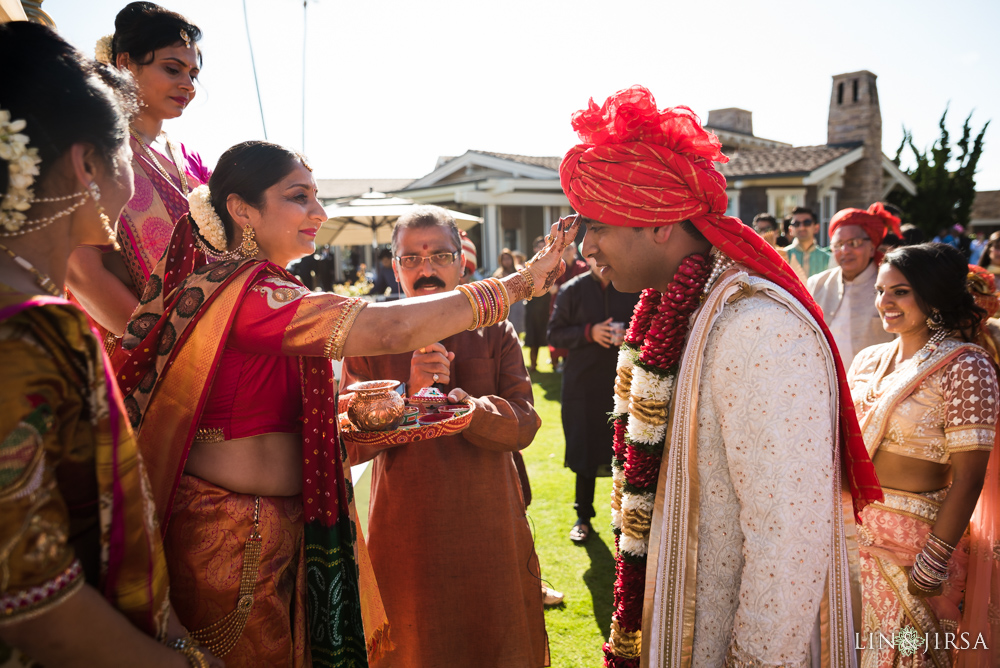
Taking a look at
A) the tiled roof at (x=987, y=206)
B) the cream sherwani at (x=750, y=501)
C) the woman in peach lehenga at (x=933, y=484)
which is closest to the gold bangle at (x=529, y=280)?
the cream sherwani at (x=750, y=501)

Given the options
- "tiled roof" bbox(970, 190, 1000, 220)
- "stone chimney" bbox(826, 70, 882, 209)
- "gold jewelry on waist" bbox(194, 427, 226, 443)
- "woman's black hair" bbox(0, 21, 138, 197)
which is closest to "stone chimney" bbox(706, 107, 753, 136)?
"stone chimney" bbox(826, 70, 882, 209)

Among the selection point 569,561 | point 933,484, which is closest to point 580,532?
point 569,561

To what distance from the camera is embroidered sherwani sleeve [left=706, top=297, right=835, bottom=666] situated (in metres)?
1.64

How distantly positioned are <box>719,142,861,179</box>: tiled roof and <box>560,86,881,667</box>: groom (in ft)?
57.1

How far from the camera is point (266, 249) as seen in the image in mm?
2023

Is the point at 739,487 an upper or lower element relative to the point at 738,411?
lower

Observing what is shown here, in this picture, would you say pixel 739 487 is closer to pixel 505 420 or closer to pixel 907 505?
pixel 505 420

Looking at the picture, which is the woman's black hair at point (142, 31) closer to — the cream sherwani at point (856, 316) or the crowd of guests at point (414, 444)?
the crowd of guests at point (414, 444)

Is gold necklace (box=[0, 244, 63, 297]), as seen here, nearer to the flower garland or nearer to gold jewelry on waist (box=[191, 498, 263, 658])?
gold jewelry on waist (box=[191, 498, 263, 658])

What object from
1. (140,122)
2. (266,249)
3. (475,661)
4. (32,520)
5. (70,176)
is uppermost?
(140,122)

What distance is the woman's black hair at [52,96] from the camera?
126 cm

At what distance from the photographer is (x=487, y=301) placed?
1961 mm

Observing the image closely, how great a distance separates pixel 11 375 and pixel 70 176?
51 centimetres

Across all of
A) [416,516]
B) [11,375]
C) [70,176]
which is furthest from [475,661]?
[70,176]
